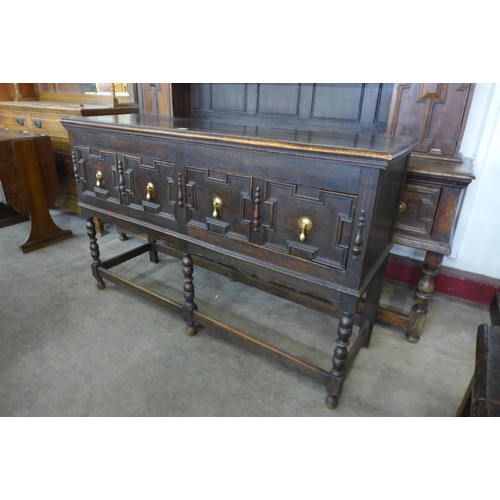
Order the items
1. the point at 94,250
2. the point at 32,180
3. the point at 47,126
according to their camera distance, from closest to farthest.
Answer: the point at 94,250 → the point at 32,180 → the point at 47,126

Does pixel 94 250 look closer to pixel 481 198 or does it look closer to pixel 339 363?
pixel 339 363

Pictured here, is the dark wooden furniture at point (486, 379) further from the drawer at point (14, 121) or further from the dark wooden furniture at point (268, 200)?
the drawer at point (14, 121)

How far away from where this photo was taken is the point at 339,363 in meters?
1.56

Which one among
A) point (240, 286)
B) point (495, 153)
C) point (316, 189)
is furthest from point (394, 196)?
point (240, 286)

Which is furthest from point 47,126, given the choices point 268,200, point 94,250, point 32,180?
point 268,200

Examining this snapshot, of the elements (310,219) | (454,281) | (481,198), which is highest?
(310,219)

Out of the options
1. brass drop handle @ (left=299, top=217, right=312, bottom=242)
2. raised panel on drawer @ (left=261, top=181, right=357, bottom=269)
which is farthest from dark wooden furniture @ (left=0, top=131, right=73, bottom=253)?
brass drop handle @ (left=299, top=217, right=312, bottom=242)

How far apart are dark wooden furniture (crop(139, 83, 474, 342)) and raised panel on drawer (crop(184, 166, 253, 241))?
0.78 meters

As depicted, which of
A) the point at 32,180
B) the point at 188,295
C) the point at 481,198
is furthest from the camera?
the point at 32,180

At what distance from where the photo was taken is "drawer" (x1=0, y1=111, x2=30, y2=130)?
346cm

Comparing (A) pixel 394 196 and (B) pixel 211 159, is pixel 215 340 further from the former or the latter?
(A) pixel 394 196

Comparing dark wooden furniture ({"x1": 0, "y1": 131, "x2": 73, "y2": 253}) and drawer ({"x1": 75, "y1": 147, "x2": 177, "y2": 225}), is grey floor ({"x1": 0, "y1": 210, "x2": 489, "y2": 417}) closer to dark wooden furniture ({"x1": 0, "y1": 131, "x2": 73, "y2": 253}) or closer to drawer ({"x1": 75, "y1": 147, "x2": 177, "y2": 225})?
dark wooden furniture ({"x1": 0, "y1": 131, "x2": 73, "y2": 253})

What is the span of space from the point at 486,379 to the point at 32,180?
132 inches

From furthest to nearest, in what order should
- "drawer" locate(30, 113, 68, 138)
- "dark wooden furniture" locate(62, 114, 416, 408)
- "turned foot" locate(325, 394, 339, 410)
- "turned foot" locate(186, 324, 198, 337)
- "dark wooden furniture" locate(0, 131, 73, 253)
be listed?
"drawer" locate(30, 113, 68, 138), "dark wooden furniture" locate(0, 131, 73, 253), "turned foot" locate(186, 324, 198, 337), "turned foot" locate(325, 394, 339, 410), "dark wooden furniture" locate(62, 114, 416, 408)
